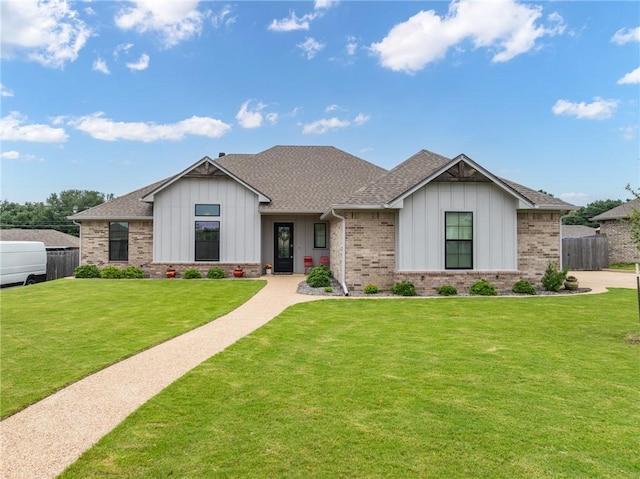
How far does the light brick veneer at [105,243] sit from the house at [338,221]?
0.05 m

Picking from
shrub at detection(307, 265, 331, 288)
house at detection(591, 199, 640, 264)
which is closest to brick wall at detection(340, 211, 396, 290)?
shrub at detection(307, 265, 331, 288)

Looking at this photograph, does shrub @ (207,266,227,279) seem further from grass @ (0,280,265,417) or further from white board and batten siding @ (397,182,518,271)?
white board and batten siding @ (397,182,518,271)

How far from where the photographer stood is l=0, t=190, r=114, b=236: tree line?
56812 mm

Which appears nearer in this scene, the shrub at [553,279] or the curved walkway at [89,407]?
the curved walkway at [89,407]

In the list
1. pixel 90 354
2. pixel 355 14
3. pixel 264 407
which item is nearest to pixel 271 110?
pixel 355 14

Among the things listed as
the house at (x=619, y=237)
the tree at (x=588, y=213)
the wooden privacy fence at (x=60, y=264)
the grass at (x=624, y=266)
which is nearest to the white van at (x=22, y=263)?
the wooden privacy fence at (x=60, y=264)

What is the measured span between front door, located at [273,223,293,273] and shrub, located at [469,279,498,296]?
931cm

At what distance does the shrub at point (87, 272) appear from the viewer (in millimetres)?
17422

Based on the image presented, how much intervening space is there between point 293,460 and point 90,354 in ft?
15.3

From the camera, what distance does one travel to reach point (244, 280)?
16.4 m

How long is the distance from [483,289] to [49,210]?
234 feet

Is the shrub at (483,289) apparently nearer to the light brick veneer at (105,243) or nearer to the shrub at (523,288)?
the shrub at (523,288)

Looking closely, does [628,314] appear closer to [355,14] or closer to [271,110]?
[355,14]

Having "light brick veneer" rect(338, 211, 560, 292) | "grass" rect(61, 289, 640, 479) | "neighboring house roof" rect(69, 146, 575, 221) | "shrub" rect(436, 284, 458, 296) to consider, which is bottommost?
"grass" rect(61, 289, 640, 479)
